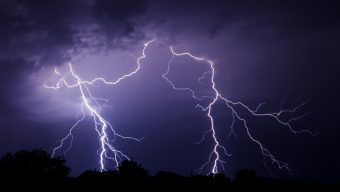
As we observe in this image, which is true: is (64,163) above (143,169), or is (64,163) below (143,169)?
Result: above

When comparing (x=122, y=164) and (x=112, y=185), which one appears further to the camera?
(x=122, y=164)

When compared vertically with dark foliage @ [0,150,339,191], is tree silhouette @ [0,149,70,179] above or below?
above

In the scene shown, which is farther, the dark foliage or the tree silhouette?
the tree silhouette

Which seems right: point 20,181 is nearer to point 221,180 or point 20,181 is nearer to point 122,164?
point 122,164

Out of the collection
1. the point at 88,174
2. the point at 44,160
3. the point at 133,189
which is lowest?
the point at 133,189

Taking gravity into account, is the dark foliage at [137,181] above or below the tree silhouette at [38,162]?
below

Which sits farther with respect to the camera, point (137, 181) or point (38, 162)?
point (38, 162)

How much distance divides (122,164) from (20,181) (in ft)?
17.7

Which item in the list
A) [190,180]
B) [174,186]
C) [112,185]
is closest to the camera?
[112,185]

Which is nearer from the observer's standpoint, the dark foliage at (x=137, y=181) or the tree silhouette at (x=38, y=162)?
the dark foliage at (x=137, y=181)

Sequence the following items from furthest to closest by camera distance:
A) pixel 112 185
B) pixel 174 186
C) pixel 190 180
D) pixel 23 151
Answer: pixel 23 151 → pixel 190 180 → pixel 174 186 → pixel 112 185

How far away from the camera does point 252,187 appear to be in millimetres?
23797

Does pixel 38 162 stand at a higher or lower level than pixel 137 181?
higher

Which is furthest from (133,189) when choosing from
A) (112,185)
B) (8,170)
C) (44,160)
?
(44,160)
